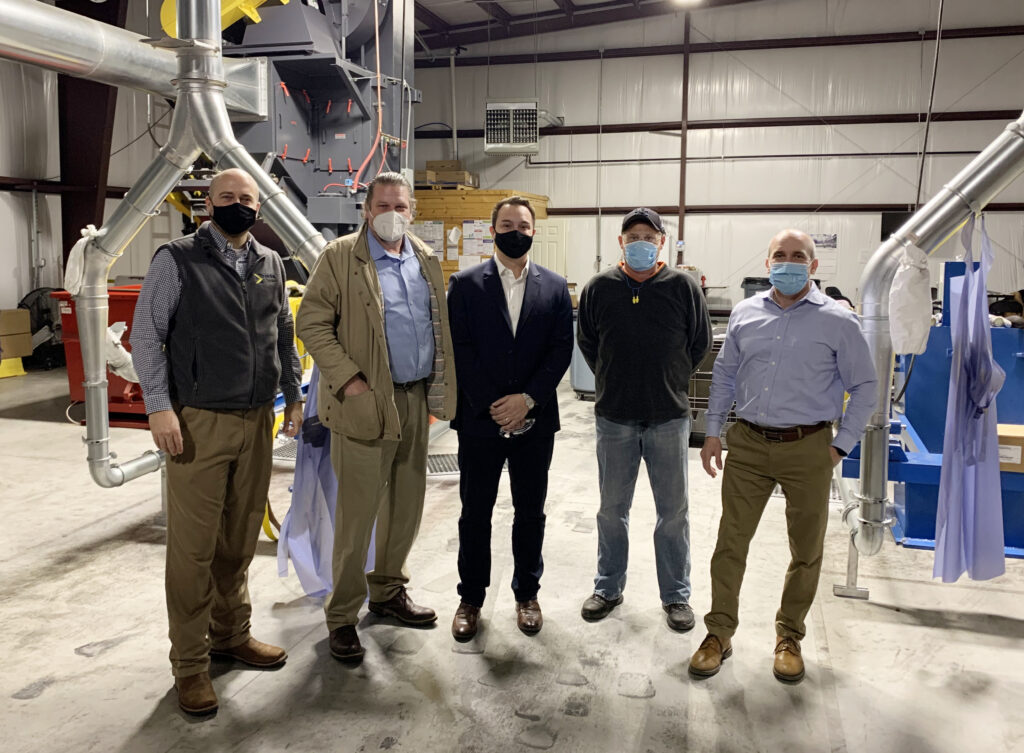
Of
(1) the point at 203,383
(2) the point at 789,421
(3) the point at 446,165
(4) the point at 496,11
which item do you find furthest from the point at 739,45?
(1) the point at 203,383

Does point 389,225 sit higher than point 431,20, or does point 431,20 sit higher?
point 431,20

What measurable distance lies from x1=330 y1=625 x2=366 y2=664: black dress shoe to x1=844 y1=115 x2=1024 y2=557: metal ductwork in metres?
2.11

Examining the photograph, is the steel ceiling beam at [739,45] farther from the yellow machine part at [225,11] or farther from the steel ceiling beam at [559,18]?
the yellow machine part at [225,11]

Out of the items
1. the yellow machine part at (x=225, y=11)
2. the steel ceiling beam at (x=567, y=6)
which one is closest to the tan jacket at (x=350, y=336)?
the yellow machine part at (x=225, y=11)

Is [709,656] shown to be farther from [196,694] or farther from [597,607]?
[196,694]

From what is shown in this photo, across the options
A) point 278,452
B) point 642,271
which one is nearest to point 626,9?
point 278,452

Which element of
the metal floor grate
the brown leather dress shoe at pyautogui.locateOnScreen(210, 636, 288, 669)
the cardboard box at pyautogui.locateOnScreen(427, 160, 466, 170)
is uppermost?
the cardboard box at pyautogui.locateOnScreen(427, 160, 466, 170)

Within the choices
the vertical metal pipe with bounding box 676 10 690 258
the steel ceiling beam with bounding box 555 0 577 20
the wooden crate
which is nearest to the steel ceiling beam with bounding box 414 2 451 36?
the steel ceiling beam with bounding box 555 0 577 20

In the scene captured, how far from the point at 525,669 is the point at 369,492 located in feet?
2.88

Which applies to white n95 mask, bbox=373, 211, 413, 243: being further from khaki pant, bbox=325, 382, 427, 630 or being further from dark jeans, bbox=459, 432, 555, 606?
dark jeans, bbox=459, 432, 555, 606

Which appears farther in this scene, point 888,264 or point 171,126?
point 171,126

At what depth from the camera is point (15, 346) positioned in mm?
9766

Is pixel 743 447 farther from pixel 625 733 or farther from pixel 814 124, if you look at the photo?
pixel 814 124

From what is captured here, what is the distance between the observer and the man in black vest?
2.54 meters
